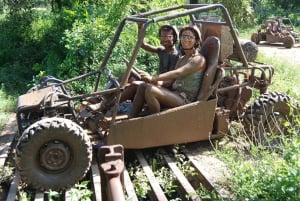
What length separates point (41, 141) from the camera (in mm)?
4621

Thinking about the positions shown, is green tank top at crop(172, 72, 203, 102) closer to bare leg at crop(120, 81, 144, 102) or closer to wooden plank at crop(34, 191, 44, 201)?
bare leg at crop(120, 81, 144, 102)

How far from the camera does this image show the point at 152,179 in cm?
489

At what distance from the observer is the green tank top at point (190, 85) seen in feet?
17.9

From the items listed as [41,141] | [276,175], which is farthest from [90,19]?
[276,175]

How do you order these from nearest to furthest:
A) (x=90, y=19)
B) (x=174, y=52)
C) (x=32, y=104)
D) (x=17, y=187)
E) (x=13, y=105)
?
1. (x=17, y=187)
2. (x=32, y=104)
3. (x=174, y=52)
4. (x=13, y=105)
5. (x=90, y=19)

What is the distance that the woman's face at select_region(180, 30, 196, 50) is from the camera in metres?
5.38

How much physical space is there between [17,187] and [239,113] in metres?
2.99

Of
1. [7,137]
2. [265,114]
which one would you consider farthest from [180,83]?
[7,137]

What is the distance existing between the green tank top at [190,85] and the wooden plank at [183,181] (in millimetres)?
757

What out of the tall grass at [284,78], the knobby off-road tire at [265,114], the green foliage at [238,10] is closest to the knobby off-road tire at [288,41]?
the green foliage at [238,10]

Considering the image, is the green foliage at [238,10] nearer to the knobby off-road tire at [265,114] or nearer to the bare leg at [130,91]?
the knobby off-road tire at [265,114]

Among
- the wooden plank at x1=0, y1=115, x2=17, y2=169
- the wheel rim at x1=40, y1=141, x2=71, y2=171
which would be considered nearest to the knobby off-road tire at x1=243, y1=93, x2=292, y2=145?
the wheel rim at x1=40, y1=141, x2=71, y2=171

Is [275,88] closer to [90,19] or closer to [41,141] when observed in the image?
[90,19]

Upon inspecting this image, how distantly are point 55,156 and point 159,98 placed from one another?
131 cm
